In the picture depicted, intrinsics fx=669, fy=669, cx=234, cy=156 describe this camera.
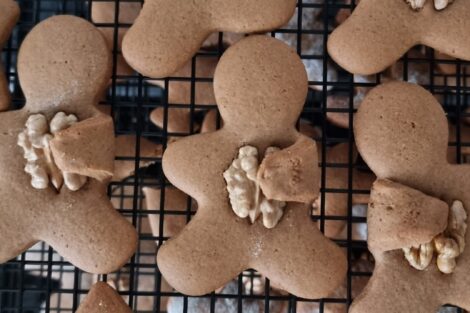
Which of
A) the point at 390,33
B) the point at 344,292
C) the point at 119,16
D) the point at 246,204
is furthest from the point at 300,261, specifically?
the point at 119,16

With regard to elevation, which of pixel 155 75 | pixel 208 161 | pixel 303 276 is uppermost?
pixel 155 75

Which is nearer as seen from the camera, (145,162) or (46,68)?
(46,68)

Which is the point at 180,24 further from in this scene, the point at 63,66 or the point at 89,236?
the point at 89,236

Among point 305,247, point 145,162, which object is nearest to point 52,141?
point 145,162

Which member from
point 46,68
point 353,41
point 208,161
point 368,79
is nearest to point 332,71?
point 368,79

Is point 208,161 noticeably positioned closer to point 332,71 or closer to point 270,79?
point 270,79

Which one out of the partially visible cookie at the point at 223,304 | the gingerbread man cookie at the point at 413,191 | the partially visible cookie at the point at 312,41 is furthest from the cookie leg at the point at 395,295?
the partially visible cookie at the point at 312,41

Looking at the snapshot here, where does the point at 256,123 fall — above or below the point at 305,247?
above
